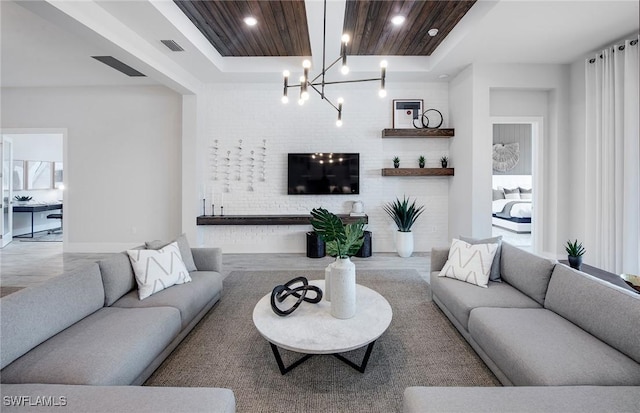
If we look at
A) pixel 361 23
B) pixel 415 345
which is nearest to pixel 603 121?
pixel 361 23

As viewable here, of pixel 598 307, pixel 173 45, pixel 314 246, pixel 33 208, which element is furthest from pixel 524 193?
pixel 33 208

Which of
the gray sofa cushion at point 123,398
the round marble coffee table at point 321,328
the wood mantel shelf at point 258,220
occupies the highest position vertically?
the wood mantel shelf at point 258,220

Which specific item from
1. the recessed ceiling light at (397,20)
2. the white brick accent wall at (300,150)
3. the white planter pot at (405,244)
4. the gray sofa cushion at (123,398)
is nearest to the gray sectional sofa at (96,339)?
the gray sofa cushion at (123,398)

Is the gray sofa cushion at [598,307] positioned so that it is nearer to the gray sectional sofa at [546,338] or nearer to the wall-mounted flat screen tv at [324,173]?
the gray sectional sofa at [546,338]

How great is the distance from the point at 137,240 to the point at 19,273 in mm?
1648

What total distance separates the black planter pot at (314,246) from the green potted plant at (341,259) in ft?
9.89

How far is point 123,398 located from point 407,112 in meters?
5.47

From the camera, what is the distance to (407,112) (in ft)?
18.0

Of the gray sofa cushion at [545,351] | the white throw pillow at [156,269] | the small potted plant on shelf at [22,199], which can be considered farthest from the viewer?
the small potted plant on shelf at [22,199]

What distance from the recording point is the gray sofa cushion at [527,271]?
2.30m

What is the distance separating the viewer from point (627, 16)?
3.31 metres

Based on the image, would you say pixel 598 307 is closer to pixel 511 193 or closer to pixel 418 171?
pixel 418 171

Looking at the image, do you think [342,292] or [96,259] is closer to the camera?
[342,292]

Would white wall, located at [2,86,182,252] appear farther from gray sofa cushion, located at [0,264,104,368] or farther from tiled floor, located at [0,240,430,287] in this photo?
gray sofa cushion, located at [0,264,104,368]
